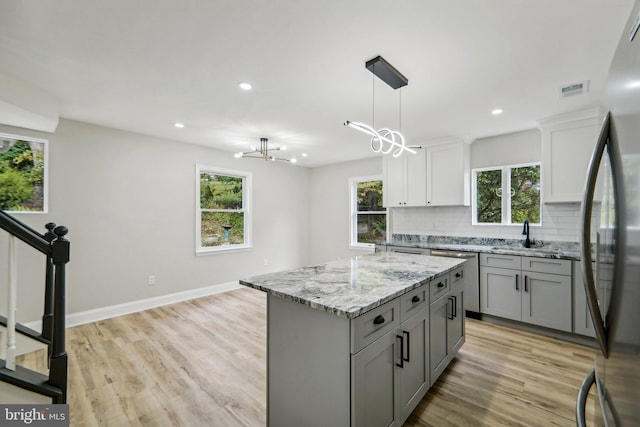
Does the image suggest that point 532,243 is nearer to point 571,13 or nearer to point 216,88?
point 571,13

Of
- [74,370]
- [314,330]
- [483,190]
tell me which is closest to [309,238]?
[483,190]

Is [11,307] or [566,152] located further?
[566,152]

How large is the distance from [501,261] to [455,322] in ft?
4.77

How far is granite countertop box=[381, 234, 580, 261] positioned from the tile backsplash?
0.07 metres

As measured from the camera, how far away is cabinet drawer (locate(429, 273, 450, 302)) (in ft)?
6.70

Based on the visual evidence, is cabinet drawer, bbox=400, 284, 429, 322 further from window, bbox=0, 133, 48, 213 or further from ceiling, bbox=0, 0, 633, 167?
window, bbox=0, 133, 48, 213

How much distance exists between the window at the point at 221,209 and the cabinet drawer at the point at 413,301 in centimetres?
385

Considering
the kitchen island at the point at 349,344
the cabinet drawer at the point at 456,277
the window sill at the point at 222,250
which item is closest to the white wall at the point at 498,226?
the cabinet drawer at the point at 456,277

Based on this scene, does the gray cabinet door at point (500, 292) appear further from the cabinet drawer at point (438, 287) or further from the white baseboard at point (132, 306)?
the white baseboard at point (132, 306)

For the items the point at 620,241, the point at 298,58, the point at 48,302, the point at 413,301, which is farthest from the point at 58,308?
the point at 620,241

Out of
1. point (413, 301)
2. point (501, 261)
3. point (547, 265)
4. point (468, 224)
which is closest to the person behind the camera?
point (413, 301)

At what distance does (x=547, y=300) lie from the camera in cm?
312

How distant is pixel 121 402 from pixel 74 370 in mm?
782

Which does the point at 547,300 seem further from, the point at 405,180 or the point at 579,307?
the point at 405,180
